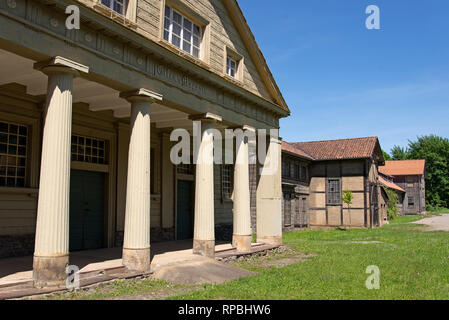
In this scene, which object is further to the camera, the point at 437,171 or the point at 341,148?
the point at 437,171

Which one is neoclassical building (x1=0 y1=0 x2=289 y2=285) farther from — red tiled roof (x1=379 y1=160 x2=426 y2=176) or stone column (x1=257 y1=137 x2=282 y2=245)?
red tiled roof (x1=379 y1=160 x2=426 y2=176)

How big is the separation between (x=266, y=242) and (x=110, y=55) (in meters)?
8.63

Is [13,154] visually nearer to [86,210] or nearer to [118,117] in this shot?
[86,210]

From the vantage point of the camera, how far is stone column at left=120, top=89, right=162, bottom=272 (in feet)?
26.7

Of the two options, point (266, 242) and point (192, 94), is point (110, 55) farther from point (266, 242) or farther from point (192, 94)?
point (266, 242)

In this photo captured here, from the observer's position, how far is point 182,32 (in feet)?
33.8

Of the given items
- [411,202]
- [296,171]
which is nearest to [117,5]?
[296,171]

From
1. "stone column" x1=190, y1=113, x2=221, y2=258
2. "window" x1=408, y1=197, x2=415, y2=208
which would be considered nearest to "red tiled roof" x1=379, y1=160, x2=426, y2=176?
"window" x1=408, y1=197, x2=415, y2=208

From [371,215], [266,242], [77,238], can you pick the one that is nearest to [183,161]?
[266,242]

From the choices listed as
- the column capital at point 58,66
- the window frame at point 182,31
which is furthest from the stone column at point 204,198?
the column capital at point 58,66

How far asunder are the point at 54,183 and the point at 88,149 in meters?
4.97

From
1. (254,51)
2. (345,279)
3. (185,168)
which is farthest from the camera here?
(185,168)

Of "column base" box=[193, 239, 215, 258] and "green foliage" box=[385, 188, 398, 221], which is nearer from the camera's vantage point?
"column base" box=[193, 239, 215, 258]

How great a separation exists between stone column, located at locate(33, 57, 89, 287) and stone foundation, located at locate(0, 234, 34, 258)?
10.4 ft
